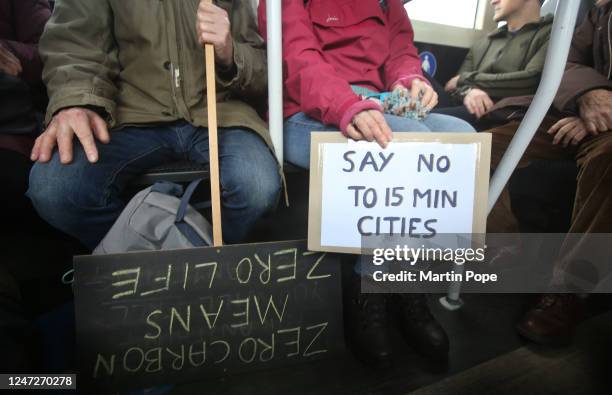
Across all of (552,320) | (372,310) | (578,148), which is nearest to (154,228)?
(372,310)

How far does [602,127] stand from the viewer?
2.36 feet

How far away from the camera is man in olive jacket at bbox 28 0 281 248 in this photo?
516 mm

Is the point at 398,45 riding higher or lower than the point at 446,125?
higher

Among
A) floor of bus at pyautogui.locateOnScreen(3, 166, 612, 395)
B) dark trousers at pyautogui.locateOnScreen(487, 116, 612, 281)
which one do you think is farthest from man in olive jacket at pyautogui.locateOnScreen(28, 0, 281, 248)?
dark trousers at pyautogui.locateOnScreen(487, 116, 612, 281)

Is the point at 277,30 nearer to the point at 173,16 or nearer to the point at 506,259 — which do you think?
the point at 173,16

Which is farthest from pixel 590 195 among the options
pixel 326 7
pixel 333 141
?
pixel 326 7

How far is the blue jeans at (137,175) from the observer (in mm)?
516

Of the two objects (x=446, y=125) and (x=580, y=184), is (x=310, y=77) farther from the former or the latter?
(x=580, y=184)

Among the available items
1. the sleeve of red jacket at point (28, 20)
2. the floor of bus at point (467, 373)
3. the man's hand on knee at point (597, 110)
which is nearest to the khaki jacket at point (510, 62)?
the man's hand on knee at point (597, 110)

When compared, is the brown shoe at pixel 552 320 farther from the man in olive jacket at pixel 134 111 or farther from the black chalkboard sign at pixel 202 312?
the man in olive jacket at pixel 134 111

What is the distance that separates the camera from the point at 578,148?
2.53 feet

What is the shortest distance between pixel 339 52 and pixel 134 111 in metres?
0.48

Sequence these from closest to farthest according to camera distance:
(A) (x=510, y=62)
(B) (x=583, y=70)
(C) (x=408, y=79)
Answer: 1. (C) (x=408, y=79)
2. (B) (x=583, y=70)
3. (A) (x=510, y=62)

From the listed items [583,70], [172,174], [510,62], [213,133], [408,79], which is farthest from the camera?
[510,62]
